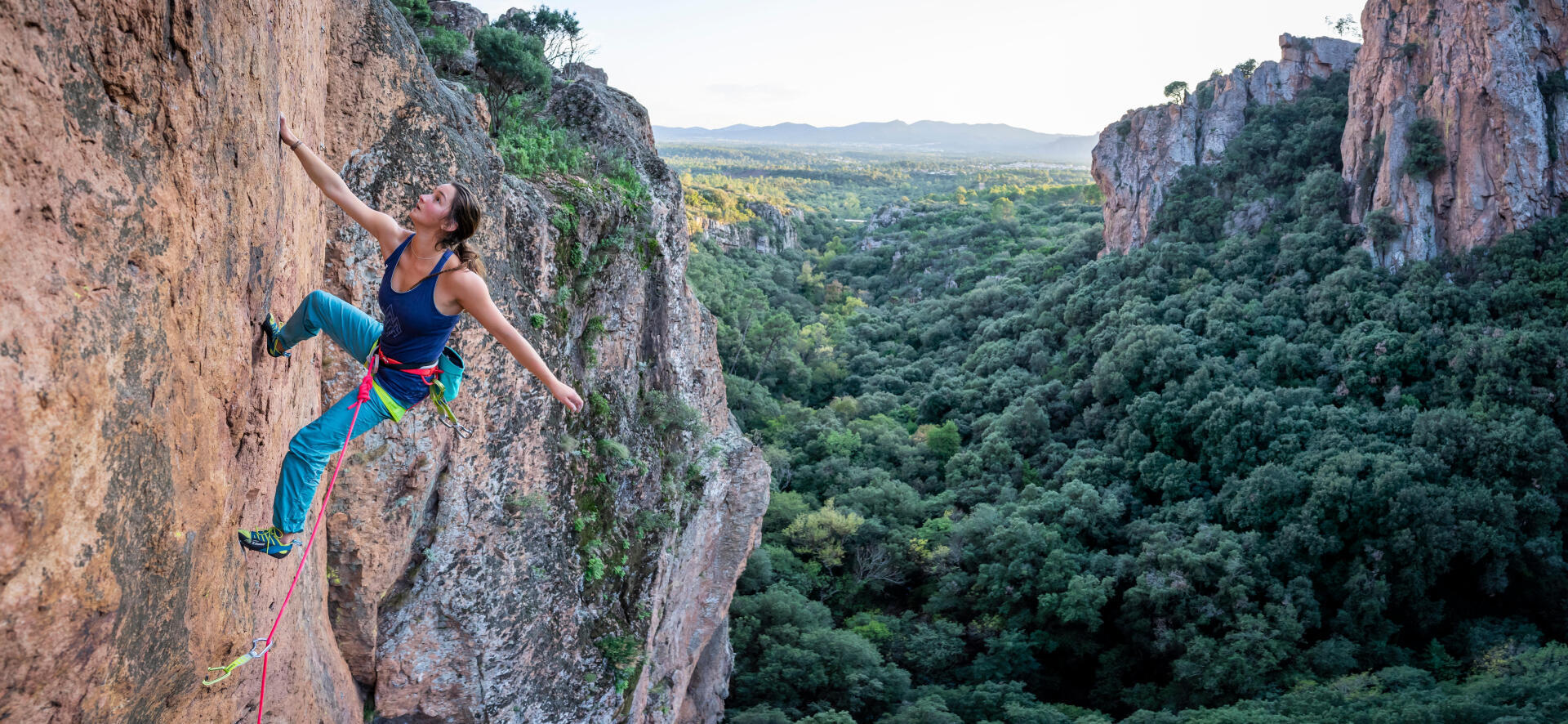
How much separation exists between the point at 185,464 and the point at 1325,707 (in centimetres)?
2753

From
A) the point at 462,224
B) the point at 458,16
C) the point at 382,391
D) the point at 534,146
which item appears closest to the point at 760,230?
the point at 458,16

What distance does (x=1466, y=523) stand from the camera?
29.5 meters

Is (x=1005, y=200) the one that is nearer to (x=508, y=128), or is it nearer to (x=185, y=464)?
(x=508, y=128)

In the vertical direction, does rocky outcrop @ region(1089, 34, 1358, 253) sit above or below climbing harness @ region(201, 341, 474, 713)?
above

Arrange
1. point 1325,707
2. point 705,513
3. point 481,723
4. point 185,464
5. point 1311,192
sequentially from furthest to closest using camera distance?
point 1311,192 → point 1325,707 → point 705,513 → point 481,723 → point 185,464

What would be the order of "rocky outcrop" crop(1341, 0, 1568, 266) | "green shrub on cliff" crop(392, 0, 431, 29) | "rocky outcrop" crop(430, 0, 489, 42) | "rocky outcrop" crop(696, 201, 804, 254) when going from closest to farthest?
"green shrub on cliff" crop(392, 0, 431, 29), "rocky outcrop" crop(430, 0, 489, 42), "rocky outcrop" crop(1341, 0, 1568, 266), "rocky outcrop" crop(696, 201, 804, 254)

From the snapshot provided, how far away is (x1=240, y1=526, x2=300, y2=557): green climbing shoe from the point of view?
4.68 metres

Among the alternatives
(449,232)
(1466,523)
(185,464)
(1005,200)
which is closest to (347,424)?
(185,464)

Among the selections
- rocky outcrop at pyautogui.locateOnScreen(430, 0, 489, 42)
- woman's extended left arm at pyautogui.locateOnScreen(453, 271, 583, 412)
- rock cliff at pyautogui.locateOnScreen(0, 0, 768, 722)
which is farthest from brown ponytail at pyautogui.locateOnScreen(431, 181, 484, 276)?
rocky outcrop at pyautogui.locateOnScreen(430, 0, 489, 42)

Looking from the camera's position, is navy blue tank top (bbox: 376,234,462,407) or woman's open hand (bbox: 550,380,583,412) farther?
navy blue tank top (bbox: 376,234,462,407)

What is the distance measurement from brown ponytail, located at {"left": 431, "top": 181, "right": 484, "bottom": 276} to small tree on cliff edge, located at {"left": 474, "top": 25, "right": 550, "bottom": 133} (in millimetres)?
10246

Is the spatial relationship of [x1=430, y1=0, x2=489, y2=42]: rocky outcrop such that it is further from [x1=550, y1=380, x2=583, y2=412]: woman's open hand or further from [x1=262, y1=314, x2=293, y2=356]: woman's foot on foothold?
[x1=550, y1=380, x2=583, y2=412]: woman's open hand

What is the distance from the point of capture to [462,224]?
4.54 m

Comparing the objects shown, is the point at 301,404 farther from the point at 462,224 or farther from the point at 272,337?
the point at 462,224
